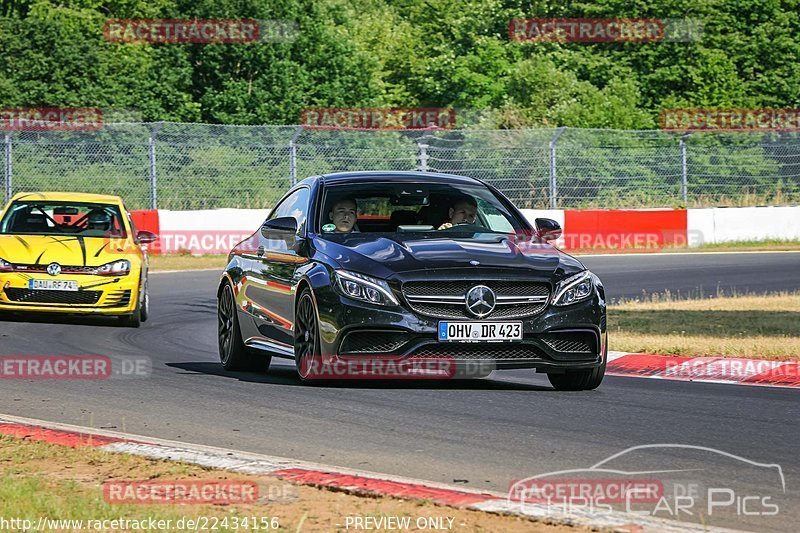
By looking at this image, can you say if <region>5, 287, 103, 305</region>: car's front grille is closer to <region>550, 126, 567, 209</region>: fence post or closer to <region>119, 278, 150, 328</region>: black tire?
<region>119, 278, 150, 328</region>: black tire

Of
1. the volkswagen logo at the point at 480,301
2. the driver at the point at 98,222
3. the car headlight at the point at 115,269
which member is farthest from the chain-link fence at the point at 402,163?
the volkswagen logo at the point at 480,301

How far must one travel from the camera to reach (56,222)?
17547mm

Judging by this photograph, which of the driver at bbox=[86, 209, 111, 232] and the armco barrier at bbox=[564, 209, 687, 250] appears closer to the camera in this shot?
the driver at bbox=[86, 209, 111, 232]

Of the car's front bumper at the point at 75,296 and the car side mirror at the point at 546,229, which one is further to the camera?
the car's front bumper at the point at 75,296

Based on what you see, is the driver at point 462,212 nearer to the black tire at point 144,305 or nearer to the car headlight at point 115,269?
the car headlight at point 115,269

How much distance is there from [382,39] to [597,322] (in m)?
73.1

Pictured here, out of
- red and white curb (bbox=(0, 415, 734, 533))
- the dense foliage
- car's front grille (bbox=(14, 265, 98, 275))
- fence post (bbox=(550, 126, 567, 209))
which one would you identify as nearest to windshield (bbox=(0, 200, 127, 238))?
car's front grille (bbox=(14, 265, 98, 275))

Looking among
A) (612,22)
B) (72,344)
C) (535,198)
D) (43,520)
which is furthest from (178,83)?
(43,520)

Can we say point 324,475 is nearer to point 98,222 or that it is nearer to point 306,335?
point 306,335

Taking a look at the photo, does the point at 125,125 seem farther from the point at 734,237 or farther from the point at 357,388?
the point at 357,388

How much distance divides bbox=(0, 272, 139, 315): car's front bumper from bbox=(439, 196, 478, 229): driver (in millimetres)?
6165

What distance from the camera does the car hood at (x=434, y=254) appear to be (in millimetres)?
10000

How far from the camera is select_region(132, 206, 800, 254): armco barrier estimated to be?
30.0 metres

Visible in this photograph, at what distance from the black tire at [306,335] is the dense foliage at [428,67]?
1468 inches
